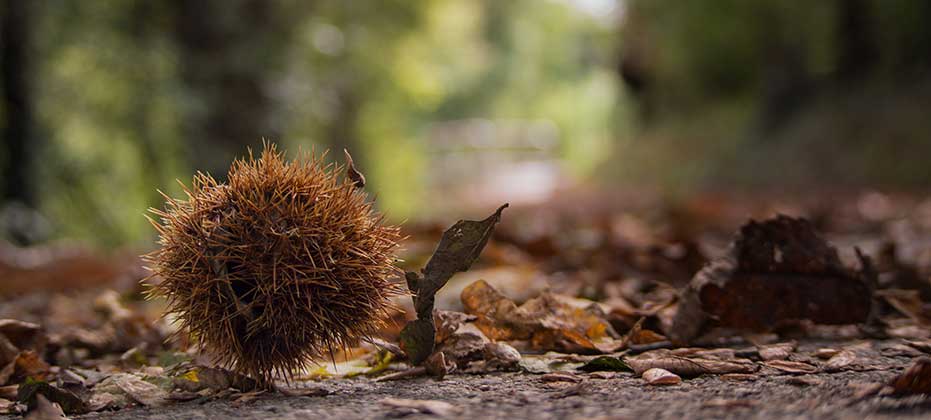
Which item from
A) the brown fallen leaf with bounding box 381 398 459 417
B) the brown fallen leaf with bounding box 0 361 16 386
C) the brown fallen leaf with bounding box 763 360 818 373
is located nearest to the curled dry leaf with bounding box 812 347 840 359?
the brown fallen leaf with bounding box 763 360 818 373

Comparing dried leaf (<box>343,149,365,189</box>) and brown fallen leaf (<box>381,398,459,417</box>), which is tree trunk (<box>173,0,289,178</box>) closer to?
dried leaf (<box>343,149,365,189</box>)

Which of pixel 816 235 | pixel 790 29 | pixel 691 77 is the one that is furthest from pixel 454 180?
pixel 816 235

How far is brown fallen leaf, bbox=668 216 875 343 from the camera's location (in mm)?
2387

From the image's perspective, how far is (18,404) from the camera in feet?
6.57

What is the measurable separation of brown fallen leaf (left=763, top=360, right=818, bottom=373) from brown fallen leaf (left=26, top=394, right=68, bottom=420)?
1558 mm

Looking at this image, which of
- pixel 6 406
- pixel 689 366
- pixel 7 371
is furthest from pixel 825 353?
pixel 7 371

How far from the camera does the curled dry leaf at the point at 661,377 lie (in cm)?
190

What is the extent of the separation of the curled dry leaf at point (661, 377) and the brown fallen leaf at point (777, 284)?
1.46 feet

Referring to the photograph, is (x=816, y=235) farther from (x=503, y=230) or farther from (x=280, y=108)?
(x=280, y=108)

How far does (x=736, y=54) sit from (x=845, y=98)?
4.12 metres

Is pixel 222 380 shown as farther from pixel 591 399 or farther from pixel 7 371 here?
pixel 591 399

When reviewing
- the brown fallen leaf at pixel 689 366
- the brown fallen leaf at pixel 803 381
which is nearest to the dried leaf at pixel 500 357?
the brown fallen leaf at pixel 689 366

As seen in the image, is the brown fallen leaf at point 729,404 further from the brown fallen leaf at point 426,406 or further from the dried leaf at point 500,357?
the dried leaf at point 500,357

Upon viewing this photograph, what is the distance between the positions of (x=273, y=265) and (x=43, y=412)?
1.76ft
